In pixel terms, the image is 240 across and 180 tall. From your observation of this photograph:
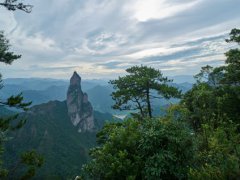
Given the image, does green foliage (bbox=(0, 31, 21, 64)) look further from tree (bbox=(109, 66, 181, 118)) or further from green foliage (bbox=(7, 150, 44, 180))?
tree (bbox=(109, 66, 181, 118))

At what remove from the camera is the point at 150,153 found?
1138cm

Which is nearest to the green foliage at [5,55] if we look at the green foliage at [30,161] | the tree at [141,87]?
the green foliage at [30,161]

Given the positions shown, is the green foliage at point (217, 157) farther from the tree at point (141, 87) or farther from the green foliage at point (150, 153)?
the tree at point (141, 87)

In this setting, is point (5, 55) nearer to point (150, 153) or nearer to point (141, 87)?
point (150, 153)

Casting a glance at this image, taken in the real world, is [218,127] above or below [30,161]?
above

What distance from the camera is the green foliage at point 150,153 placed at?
10719mm

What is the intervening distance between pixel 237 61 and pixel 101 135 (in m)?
13.3

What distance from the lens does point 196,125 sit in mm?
19578

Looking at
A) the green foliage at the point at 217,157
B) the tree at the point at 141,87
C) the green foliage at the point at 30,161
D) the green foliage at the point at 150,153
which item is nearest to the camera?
the green foliage at the point at 217,157

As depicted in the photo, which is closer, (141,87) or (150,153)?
(150,153)

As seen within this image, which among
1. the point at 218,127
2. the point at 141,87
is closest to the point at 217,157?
the point at 218,127

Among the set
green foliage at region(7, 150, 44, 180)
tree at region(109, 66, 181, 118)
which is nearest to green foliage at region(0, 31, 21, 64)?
green foliage at region(7, 150, 44, 180)

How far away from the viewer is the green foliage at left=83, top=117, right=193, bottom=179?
10.7 m

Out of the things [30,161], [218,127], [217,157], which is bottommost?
[30,161]
